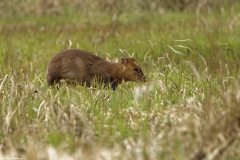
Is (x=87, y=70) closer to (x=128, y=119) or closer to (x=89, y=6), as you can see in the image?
(x=128, y=119)

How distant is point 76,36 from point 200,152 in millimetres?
8012

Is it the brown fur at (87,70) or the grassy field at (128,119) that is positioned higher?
the grassy field at (128,119)

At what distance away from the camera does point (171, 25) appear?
13.1 m

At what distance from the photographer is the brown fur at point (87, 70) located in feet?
24.2

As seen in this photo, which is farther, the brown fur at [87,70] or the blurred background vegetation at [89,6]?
the blurred background vegetation at [89,6]

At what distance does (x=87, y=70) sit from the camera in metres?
7.51

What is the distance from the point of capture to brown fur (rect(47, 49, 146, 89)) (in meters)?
7.37

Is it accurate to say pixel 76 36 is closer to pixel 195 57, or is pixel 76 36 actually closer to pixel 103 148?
A: pixel 195 57

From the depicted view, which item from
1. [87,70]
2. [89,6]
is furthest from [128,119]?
[89,6]

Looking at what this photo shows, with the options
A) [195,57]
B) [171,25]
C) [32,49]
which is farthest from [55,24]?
[195,57]

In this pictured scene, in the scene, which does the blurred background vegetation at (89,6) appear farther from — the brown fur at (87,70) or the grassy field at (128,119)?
the brown fur at (87,70)

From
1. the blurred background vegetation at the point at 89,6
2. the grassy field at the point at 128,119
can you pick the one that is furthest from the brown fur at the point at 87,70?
the blurred background vegetation at the point at 89,6

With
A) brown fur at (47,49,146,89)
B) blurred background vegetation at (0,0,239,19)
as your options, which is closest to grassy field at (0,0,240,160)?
brown fur at (47,49,146,89)

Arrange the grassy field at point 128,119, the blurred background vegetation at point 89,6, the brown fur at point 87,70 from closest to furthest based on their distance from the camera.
A: the grassy field at point 128,119 → the brown fur at point 87,70 → the blurred background vegetation at point 89,6
